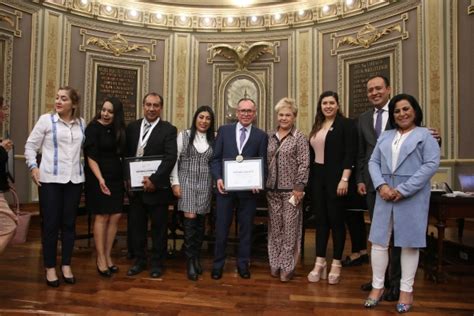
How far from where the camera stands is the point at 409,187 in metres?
2.19

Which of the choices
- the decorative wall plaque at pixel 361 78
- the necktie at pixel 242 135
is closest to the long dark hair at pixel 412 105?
the necktie at pixel 242 135

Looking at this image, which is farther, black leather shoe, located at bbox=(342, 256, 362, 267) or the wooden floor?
black leather shoe, located at bbox=(342, 256, 362, 267)

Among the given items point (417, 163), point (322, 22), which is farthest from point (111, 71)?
point (417, 163)

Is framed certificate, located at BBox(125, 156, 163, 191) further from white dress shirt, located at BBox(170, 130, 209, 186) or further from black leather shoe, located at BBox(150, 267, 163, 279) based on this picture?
black leather shoe, located at BBox(150, 267, 163, 279)

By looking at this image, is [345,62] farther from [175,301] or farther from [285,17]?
[175,301]

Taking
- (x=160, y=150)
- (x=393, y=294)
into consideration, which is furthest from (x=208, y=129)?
(x=393, y=294)

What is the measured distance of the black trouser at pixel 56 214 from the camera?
8.55 ft

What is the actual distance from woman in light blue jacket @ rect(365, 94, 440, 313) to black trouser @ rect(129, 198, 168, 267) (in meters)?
1.50

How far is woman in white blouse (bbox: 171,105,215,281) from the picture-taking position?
2918 millimetres

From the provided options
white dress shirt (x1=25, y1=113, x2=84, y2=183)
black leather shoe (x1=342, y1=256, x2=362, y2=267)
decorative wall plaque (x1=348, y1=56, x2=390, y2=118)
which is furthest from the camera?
decorative wall plaque (x1=348, y1=56, x2=390, y2=118)

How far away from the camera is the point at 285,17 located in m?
7.72

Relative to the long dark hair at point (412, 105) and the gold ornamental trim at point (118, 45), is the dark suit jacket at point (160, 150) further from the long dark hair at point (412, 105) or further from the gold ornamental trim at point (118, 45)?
the gold ornamental trim at point (118, 45)

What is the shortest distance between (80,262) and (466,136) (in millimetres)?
5273

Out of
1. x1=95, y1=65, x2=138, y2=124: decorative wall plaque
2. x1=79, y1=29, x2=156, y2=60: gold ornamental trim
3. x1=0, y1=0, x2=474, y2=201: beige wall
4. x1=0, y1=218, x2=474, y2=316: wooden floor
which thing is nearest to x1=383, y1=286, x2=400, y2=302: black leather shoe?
x1=0, y1=218, x2=474, y2=316: wooden floor
